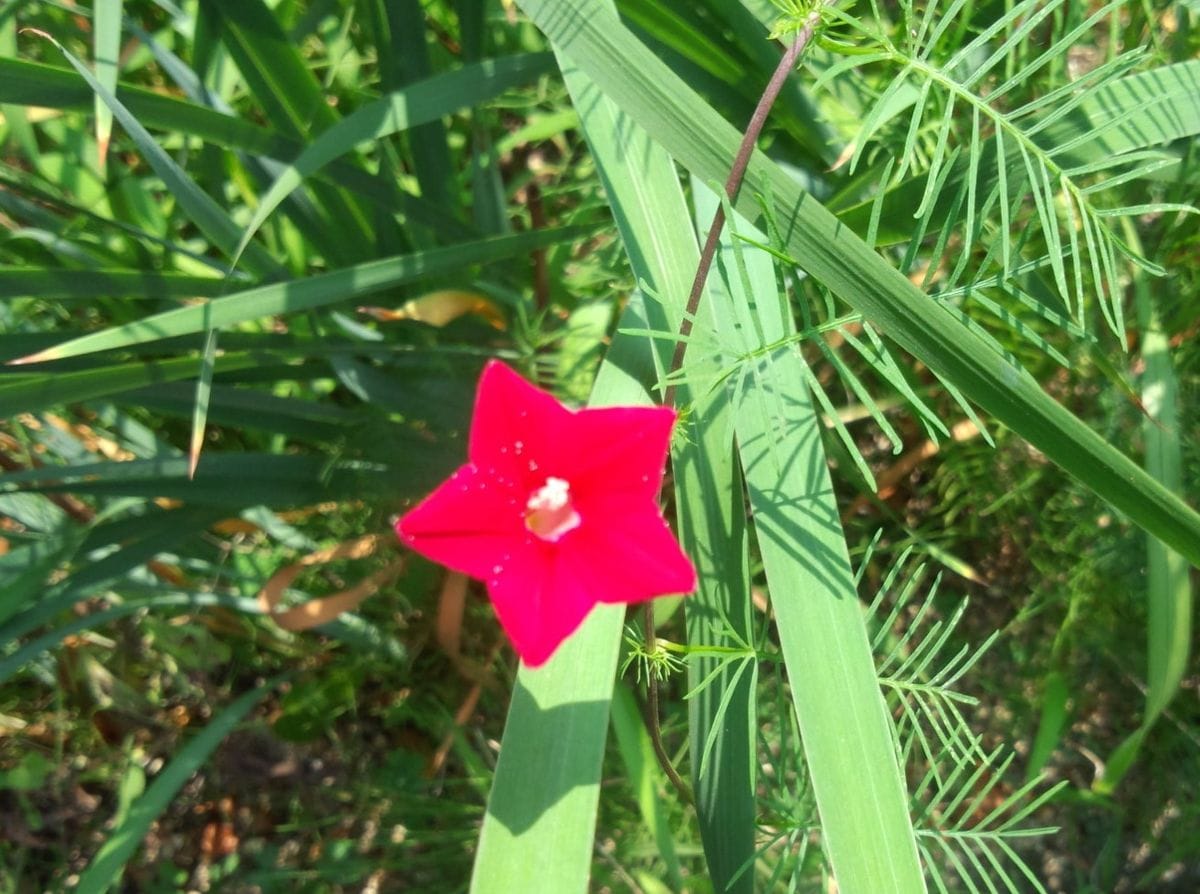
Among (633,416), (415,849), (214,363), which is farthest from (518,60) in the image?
(415,849)

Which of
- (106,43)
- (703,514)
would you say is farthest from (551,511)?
(106,43)

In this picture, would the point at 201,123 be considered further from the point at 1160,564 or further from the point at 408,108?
the point at 1160,564

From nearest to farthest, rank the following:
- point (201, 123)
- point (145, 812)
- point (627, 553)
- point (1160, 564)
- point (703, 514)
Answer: point (627, 553), point (703, 514), point (201, 123), point (1160, 564), point (145, 812)

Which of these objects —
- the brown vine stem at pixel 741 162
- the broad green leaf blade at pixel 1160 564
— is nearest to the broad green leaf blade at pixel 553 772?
the brown vine stem at pixel 741 162

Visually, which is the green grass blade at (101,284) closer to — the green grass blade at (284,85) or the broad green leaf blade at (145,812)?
the green grass blade at (284,85)

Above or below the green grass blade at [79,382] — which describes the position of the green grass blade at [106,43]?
above
